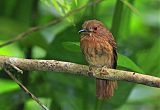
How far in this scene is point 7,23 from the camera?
349 centimetres

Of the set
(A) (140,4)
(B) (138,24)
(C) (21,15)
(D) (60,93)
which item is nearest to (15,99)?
(D) (60,93)

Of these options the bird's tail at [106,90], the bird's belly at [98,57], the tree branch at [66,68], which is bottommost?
the bird's tail at [106,90]

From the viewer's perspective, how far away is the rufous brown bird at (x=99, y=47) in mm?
2910

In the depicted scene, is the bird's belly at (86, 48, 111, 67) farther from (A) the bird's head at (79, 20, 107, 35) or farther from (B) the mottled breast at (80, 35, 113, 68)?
(A) the bird's head at (79, 20, 107, 35)

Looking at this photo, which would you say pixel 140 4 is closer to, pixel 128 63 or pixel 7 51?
pixel 7 51

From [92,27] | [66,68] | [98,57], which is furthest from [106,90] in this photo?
[66,68]

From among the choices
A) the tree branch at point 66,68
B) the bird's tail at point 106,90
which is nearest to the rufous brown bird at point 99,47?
the bird's tail at point 106,90

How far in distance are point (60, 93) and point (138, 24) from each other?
2045mm

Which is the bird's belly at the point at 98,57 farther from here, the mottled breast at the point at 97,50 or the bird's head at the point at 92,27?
the bird's head at the point at 92,27

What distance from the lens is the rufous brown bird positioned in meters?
2.91

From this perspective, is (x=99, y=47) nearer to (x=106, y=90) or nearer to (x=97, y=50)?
(x=97, y=50)

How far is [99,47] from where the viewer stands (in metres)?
2.94

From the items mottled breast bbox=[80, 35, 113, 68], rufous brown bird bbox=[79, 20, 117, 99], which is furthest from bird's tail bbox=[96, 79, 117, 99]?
mottled breast bbox=[80, 35, 113, 68]

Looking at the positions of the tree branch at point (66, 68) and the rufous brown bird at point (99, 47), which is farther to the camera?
the rufous brown bird at point (99, 47)
